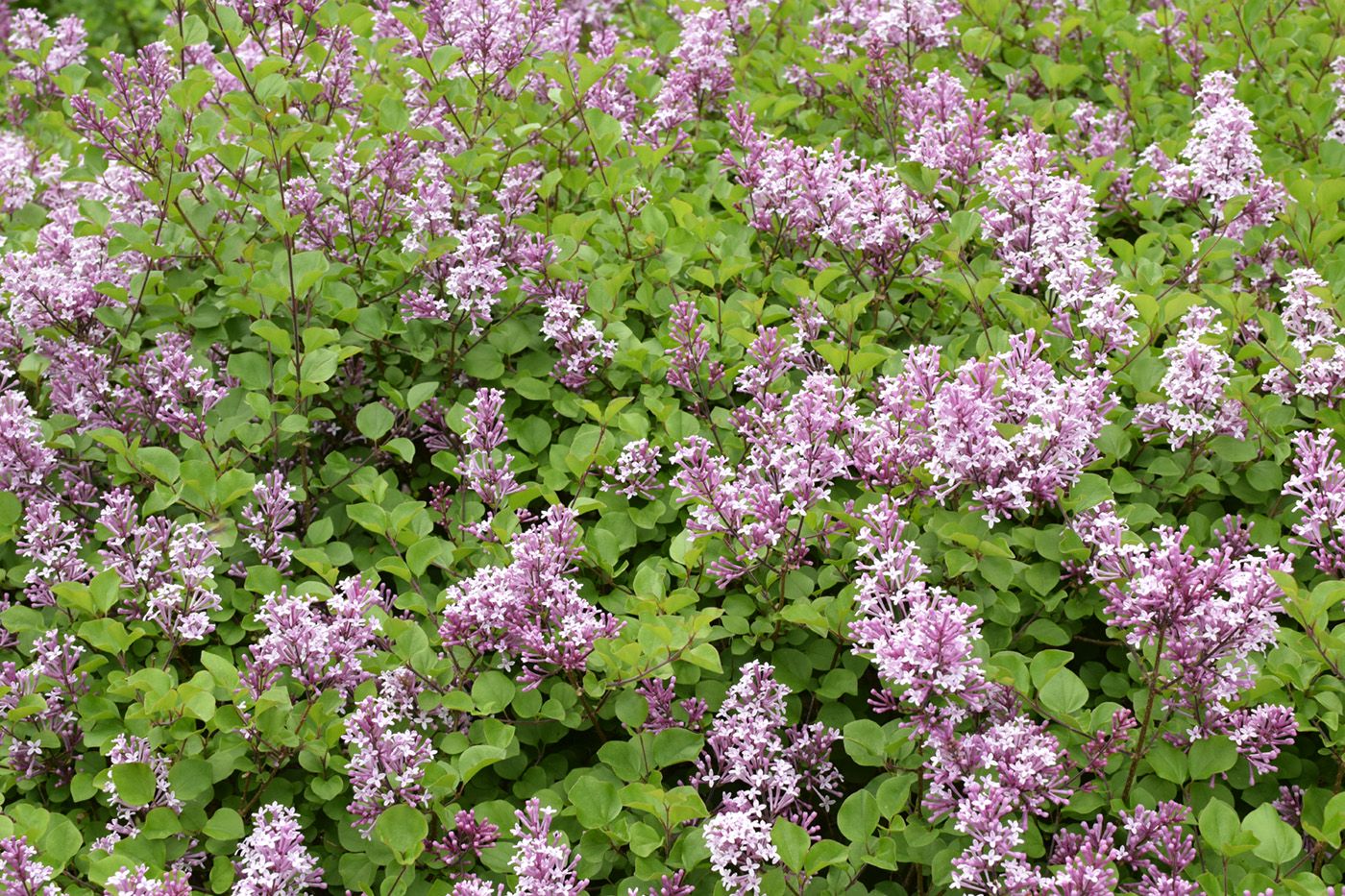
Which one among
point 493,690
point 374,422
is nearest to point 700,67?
point 374,422

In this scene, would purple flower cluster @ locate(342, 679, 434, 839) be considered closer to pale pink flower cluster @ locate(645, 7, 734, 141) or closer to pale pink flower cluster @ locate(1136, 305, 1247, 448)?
pale pink flower cluster @ locate(1136, 305, 1247, 448)

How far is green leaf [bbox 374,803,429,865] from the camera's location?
101 inches

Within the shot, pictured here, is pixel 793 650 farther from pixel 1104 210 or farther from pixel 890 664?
pixel 1104 210

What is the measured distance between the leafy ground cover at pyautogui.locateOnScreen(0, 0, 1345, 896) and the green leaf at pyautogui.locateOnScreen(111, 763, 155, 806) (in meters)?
0.01

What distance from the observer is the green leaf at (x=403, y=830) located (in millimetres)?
2555

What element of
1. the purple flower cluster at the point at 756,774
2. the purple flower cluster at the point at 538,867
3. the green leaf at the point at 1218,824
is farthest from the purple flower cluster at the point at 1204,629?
the purple flower cluster at the point at 538,867

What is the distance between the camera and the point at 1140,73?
4.76m

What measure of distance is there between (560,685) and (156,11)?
1203cm

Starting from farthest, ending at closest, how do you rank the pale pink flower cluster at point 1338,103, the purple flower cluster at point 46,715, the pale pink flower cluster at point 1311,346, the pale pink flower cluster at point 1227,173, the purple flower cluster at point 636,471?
the pale pink flower cluster at point 1338,103
the pale pink flower cluster at point 1227,173
the purple flower cluster at point 636,471
the pale pink flower cluster at point 1311,346
the purple flower cluster at point 46,715

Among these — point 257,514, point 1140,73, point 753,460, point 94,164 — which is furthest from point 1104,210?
point 94,164

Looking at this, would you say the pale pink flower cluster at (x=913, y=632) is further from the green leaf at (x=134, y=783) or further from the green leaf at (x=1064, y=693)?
the green leaf at (x=134, y=783)

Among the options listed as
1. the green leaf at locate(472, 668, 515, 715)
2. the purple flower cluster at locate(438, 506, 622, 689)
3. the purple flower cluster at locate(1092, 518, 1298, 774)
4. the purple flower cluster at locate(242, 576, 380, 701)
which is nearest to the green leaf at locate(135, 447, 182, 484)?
the purple flower cluster at locate(242, 576, 380, 701)

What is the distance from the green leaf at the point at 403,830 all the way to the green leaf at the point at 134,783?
55 centimetres

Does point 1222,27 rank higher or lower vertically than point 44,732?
higher
